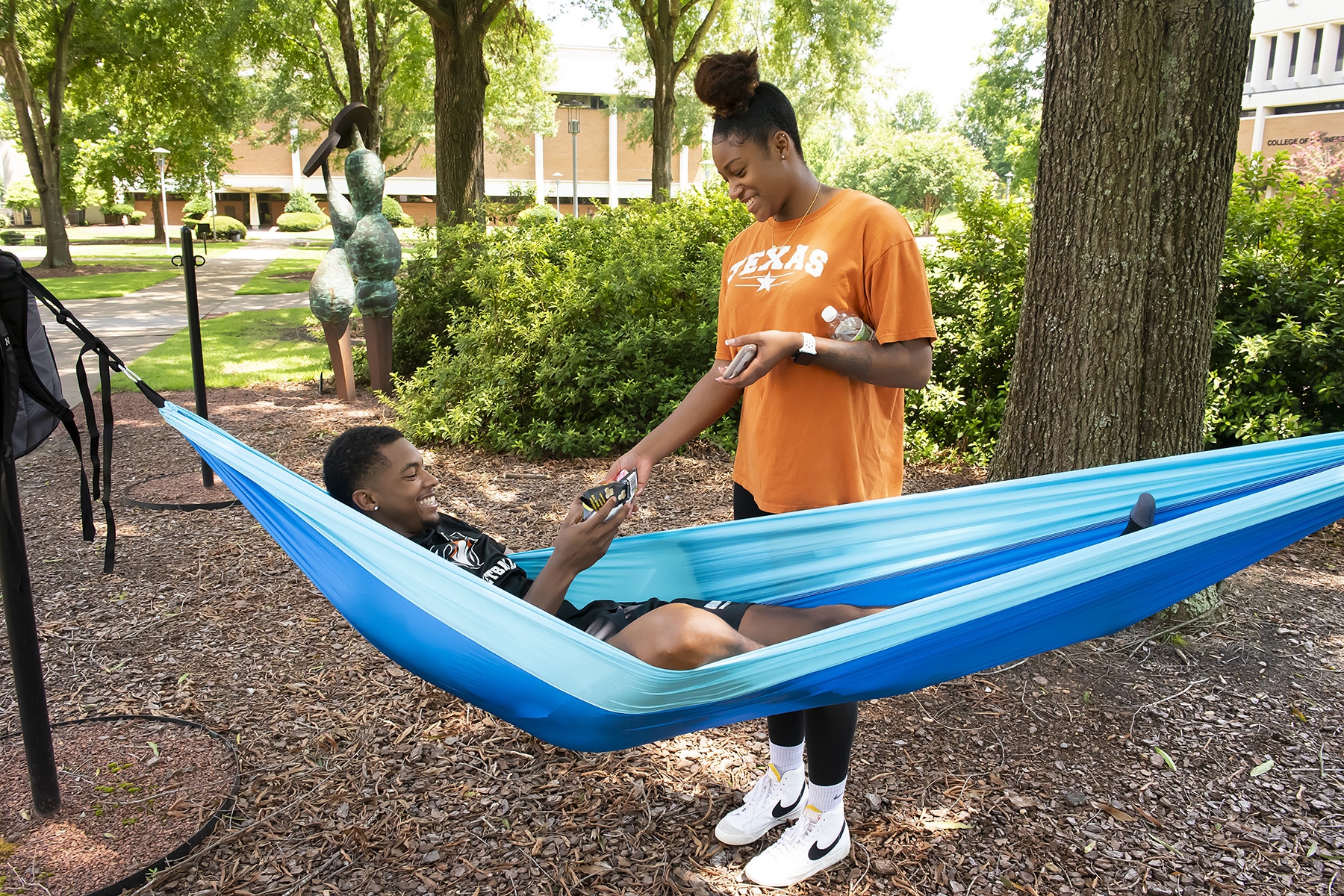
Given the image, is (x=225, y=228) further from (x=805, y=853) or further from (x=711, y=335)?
(x=805, y=853)

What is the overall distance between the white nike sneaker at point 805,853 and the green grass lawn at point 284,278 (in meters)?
10.9

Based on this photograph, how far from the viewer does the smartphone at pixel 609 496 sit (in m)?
1.81

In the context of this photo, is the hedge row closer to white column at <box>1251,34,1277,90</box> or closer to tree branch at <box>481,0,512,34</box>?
tree branch at <box>481,0,512,34</box>

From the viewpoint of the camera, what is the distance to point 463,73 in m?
7.86

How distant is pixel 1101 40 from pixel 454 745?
2.87 meters

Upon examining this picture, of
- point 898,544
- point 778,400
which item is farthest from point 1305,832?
point 778,400

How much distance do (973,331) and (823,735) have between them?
359cm

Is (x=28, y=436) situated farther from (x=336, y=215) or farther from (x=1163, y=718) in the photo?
(x=336, y=215)

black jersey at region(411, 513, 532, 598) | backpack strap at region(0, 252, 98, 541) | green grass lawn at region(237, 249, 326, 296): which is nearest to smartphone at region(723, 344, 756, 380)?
black jersey at region(411, 513, 532, 598)

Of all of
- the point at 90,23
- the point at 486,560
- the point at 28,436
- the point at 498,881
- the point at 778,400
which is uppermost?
the point at 90,23

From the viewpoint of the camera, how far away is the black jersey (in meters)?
2.05

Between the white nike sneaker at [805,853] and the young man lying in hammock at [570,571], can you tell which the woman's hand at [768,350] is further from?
the white nike sneaker at [805,853]

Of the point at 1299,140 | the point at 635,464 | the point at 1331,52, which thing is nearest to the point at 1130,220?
the point at 635,464

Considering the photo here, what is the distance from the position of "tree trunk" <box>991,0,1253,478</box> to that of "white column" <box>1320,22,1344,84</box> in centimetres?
4242
